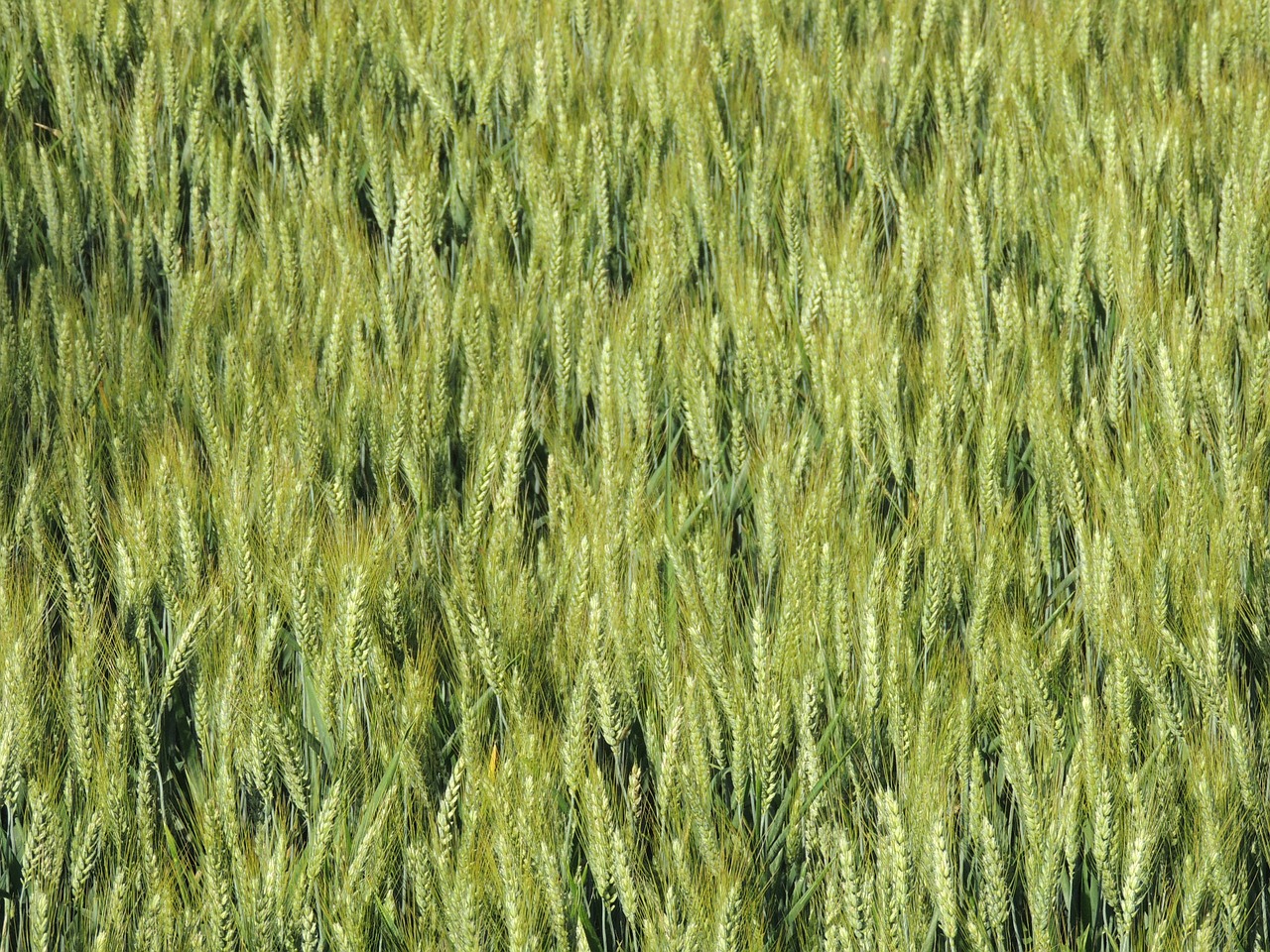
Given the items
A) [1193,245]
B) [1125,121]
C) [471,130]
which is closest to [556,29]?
[471,130]

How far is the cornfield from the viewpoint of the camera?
1297 mm

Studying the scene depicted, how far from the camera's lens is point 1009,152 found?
7.68 feet

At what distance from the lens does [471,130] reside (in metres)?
2.45

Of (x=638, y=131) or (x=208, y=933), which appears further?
(x=638, y=131)

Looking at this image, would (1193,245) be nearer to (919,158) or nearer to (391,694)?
(919,158)

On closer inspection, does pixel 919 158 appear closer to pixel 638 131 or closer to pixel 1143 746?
pixel 638 131

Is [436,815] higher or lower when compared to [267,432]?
lower

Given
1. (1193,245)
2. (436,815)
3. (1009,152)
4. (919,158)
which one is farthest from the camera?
(919,158)

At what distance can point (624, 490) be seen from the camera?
167 centimetres

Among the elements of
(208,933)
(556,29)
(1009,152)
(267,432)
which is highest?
(556,29)

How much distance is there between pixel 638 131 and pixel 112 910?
167 cm

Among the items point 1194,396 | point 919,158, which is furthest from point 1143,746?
point 919,158

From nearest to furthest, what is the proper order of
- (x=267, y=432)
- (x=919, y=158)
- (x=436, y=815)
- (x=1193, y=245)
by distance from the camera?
(x=436, y=815), (x=267, y=432), (x=1193, y=245), (x=919, y=158)

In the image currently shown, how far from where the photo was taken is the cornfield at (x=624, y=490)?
4.25ft
